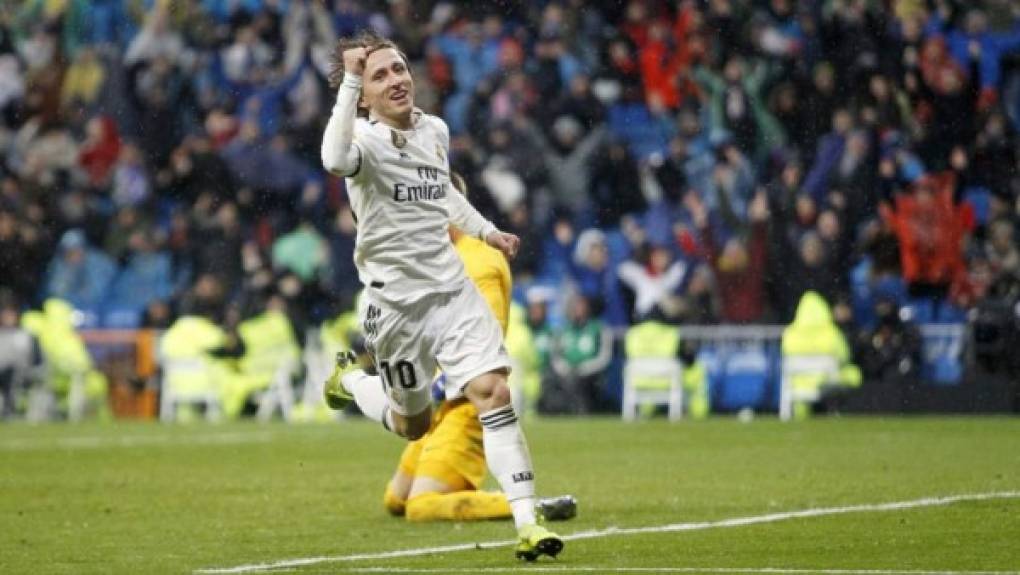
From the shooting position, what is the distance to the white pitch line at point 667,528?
368 inches

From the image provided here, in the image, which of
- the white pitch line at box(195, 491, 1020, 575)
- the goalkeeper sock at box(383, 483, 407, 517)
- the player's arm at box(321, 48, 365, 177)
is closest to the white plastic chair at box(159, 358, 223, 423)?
the goalkeeper sock at box(383, 483, 407, 517)

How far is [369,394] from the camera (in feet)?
36.8

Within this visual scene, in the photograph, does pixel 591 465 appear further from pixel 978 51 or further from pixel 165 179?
pixel 165 179

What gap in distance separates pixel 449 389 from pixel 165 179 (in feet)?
61.8

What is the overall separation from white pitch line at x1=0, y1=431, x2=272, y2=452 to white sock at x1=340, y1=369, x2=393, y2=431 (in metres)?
8.22

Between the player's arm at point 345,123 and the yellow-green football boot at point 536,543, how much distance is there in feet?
5.43

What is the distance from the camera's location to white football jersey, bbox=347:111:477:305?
970 centimetres

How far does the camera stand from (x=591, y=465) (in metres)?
16.2

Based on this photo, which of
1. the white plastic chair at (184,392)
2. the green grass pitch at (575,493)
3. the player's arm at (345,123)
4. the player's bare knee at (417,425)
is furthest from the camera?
the white plastic chair at (184,392)

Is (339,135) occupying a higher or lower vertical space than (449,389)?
higher

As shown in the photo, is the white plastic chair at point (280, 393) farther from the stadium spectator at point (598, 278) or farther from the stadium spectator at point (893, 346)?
the stadium spectator at point (893, 346)

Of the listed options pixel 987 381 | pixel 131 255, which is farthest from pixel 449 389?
pixel 131 255

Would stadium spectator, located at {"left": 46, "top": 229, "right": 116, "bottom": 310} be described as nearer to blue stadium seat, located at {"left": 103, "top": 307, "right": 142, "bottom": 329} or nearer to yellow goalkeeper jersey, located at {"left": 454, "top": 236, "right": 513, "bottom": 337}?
blue stadium seat, located at {"left": 103, "top": 307, "right": 142, "bottom": 329}

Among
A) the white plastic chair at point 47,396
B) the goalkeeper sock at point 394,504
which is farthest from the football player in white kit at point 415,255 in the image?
the white plastic chair at point 47,396
